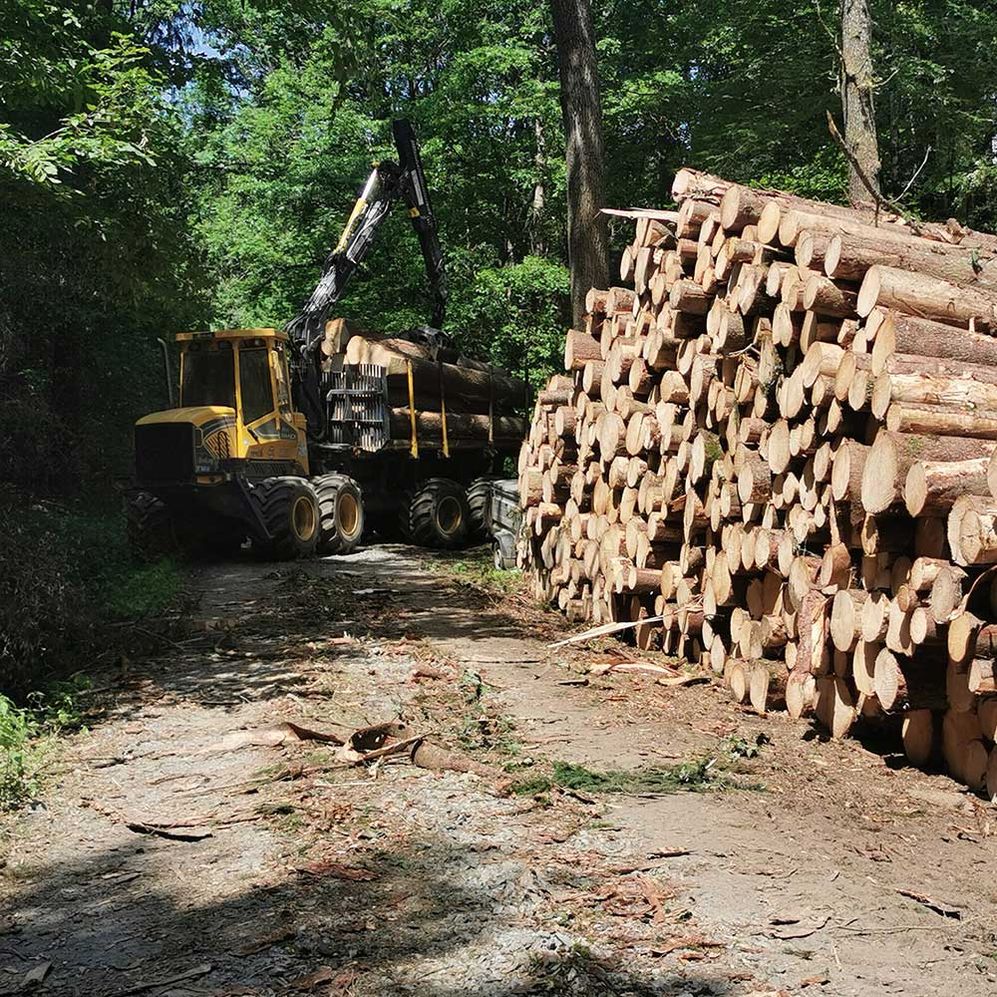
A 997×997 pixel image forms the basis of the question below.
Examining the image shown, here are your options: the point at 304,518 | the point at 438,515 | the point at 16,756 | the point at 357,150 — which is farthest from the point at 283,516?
the point at 357,150

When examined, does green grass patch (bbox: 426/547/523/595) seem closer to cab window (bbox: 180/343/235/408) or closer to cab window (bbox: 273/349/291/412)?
cab window (bbox: 273/349/291/412)

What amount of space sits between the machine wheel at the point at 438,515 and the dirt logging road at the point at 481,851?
979cm

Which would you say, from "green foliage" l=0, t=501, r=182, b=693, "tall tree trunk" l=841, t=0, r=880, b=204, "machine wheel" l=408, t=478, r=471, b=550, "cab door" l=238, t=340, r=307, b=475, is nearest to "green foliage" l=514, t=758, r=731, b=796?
"green foliage" l=0, t=501, r=182, b=693

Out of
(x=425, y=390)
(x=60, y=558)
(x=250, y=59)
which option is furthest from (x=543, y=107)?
(x=60, y=558)

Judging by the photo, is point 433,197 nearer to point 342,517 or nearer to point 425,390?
point 425,390

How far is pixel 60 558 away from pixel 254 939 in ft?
20.3

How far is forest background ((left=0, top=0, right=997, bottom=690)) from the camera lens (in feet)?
37.5

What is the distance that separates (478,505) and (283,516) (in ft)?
14.7

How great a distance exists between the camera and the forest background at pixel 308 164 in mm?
11438

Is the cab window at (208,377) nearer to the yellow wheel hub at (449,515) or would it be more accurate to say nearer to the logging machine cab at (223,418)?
the logging machine cab at (223,418)

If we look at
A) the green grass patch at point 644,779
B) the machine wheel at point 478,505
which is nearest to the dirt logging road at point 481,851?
the green grass patch at point 644,779

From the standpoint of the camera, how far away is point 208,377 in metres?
15.4

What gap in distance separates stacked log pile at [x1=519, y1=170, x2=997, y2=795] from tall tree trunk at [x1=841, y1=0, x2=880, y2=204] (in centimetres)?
456

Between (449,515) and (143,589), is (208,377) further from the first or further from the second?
(449,515)
